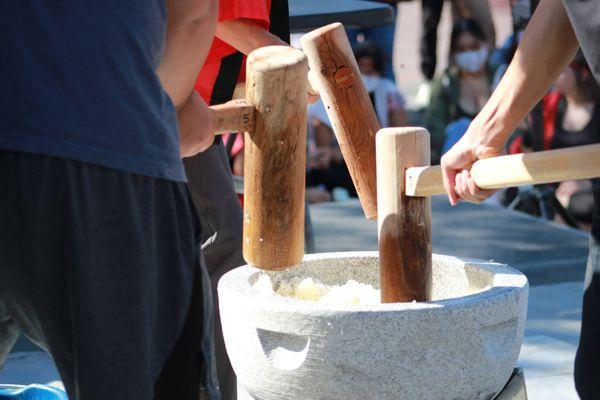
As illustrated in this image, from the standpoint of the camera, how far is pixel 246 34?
2715 mm

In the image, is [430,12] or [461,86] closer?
[461,86]

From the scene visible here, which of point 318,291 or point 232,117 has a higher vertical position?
point 232,117

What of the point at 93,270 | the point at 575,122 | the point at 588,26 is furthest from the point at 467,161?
the point at 575,122

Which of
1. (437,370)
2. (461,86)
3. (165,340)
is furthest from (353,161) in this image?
(461,86)

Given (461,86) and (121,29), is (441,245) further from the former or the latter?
(121,29)

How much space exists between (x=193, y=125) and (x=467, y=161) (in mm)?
661

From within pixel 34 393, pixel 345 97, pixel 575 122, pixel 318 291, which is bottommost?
pixel 575 122

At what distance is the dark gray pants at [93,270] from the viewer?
1633 millimetres

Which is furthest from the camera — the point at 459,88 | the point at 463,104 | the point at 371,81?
the point at 459,88

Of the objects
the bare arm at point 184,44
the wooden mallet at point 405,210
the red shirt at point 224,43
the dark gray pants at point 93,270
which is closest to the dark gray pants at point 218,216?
the red shirt at point 224,43

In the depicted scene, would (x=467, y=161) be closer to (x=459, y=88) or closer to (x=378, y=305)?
(x=378, y=305)

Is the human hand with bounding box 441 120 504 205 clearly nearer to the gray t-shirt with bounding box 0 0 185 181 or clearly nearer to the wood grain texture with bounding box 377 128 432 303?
the wood grain texture with bounding box 377 128 432 303

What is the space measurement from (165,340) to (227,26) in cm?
116

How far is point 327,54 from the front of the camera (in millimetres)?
2664
